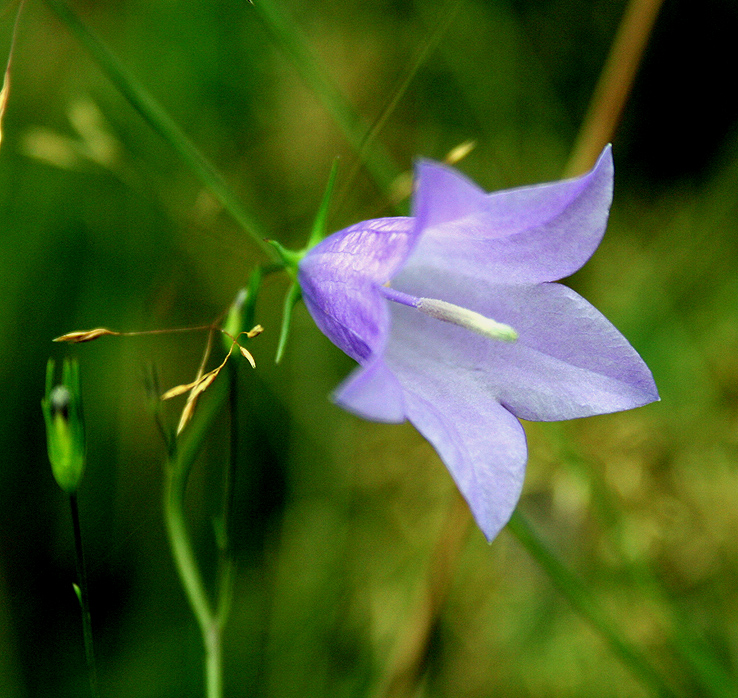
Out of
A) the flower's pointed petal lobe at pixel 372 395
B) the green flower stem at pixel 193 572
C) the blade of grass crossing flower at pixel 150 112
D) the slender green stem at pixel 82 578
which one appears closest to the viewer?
the flower's pointed petal lobe at pixel 372 395

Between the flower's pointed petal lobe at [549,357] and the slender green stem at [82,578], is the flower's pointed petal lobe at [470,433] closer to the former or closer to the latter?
the flower's pointed petal lobe at [549,357]

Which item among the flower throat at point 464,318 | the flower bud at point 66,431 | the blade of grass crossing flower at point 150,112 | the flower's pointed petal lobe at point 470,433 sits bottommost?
the flower's pointed petal lobe at point 470,433

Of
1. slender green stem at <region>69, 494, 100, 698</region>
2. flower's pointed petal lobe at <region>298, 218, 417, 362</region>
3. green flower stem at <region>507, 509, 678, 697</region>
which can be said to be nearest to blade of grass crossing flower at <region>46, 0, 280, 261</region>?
flower's pointed petal lobe at <region>298, 218, 417, 362</region>

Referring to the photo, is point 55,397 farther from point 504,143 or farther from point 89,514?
point 504,143

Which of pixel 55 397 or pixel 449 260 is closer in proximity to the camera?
pixel 55 397

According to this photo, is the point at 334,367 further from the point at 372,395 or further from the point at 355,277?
the point at 372,395

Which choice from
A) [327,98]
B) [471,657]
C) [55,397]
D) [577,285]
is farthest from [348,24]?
[471,657]

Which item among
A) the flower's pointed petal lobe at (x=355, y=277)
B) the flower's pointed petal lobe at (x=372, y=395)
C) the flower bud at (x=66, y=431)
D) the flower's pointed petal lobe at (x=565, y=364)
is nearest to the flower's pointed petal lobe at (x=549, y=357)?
the flower's pointed petal lobe at (x=565, y=364)
